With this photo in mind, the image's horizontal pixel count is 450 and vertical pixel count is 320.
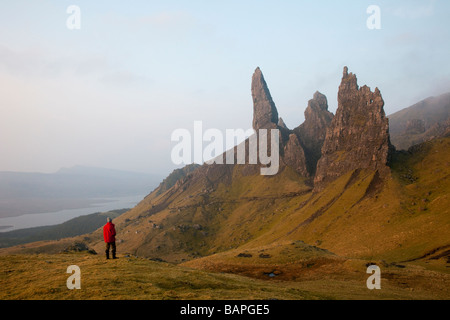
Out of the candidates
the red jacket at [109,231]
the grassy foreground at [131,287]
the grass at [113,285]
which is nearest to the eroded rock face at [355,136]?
the grassy foreground at [131,287]

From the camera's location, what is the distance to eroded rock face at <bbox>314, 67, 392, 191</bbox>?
139 metres

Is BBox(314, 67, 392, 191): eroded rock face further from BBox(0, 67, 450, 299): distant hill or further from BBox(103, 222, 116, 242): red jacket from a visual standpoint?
BBox(103, 222, 116, 242): red jacket

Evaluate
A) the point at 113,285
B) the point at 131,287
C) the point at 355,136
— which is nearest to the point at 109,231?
Answer: the point at 113,285

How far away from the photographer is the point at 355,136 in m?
158

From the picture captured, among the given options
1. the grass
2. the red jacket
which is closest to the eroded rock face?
the grass

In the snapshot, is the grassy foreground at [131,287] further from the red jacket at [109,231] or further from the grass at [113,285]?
the red jacket at [109,231]

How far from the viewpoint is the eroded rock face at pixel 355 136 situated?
13888 centimetres

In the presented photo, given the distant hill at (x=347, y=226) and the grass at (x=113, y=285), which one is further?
the distant hill at (x=347, y=226)

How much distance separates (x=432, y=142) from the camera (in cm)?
13575

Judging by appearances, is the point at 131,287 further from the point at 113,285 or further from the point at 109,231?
the point at 109,231
